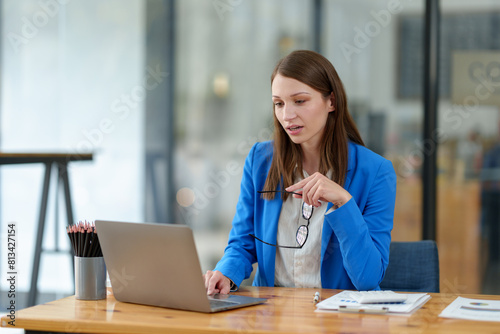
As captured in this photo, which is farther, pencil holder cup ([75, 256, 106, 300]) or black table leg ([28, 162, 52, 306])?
black table leg ([28, 162, 52, 306])

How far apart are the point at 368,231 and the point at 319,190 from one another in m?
0.24

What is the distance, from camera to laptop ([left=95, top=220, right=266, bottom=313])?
55.1 inches

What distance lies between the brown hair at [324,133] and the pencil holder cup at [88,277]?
2.20ft

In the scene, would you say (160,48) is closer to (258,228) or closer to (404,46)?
(404,46)

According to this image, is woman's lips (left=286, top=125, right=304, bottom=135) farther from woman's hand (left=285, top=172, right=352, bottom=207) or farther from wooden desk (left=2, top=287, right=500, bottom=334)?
wooden desk (left=2, top=287, right=500, bottom=334)

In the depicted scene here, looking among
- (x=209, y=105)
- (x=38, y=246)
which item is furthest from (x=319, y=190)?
(x=209, y=105)

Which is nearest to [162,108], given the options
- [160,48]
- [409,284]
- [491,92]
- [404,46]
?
[160,48]

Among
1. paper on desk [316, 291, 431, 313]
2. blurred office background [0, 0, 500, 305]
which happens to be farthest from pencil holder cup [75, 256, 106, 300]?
blurred office background [0, 0, 500, 305]

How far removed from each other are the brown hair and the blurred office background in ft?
6.31

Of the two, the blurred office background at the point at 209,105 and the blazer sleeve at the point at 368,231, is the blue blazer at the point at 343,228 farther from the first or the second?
the blurred office background at the point at 209,105

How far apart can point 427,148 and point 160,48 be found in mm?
1935

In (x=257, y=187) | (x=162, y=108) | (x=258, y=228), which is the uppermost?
(x=162, y=108)

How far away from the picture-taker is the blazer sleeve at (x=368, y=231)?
1730 millimetres

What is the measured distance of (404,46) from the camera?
384 cm
